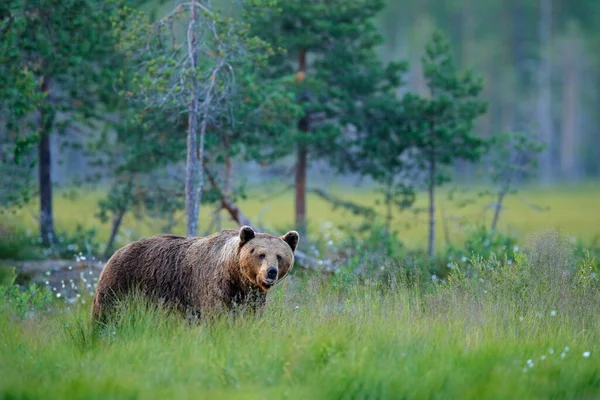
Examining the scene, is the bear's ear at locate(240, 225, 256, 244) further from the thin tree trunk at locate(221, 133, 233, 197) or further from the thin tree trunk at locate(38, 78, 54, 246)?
the thin tree trunk at locate(38, 78, 54, 246)

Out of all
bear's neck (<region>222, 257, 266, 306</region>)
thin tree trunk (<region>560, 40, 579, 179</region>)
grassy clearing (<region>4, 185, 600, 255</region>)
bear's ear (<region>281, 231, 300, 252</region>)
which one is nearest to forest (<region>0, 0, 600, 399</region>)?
bear's neck (<region>222, 257, 266, 306</region>)

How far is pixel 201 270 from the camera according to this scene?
9.34 m

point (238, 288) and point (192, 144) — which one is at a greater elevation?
point (192, 144)

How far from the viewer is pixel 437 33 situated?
61.7 ft

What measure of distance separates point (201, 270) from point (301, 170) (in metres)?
10.7

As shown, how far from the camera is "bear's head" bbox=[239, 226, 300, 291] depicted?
8.46 metres

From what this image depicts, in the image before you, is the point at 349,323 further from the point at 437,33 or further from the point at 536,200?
the point at 536,200

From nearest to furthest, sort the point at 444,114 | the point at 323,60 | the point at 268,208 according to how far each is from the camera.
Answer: the point at 444,114
the point at 323,60
the point at 268,208

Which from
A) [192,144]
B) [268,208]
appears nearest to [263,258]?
[192,144]

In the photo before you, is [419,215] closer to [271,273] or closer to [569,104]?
[569,104]

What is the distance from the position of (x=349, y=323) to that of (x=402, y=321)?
0.58 metres

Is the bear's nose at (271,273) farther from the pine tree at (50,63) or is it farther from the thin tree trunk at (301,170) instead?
the thin tree trunk at (301,170)

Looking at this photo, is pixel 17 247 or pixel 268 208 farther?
pixel 268 208

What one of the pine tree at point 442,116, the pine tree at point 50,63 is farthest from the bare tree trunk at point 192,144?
the pine tree at point 442,116
